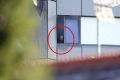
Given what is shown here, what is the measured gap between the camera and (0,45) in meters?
2.03

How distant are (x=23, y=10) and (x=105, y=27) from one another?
21.9 meters

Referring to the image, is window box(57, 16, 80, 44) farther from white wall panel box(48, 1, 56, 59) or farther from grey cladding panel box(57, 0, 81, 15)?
white wall panel box(48, 1, 56, 59)

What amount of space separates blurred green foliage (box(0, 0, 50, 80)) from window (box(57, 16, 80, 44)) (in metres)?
20.2

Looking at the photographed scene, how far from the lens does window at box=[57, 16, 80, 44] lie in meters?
22.5

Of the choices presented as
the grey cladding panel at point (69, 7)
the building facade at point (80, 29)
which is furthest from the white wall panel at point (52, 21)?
the grey cladding panel at point (69, 7)

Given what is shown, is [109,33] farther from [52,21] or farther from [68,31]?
[52,21]

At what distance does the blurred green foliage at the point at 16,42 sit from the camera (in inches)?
79.6

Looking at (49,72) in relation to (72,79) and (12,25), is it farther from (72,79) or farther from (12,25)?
(72,79)

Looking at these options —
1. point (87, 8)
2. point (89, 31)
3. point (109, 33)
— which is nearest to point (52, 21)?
point (89, 31)

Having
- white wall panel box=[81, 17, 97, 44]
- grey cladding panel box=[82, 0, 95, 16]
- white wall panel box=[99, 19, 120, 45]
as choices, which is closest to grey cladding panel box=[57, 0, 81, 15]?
grey cladding panel box=[82, 0, 95, 16]

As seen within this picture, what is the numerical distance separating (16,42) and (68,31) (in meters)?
20.6

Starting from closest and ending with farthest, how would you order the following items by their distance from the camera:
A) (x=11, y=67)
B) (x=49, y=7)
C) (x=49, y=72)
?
1. (x=11, y=67)
2. (x=49, y=72)
3. (x=49, y=7)

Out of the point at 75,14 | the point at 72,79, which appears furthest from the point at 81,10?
the point at 72,79

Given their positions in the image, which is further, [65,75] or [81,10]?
[81,10]
